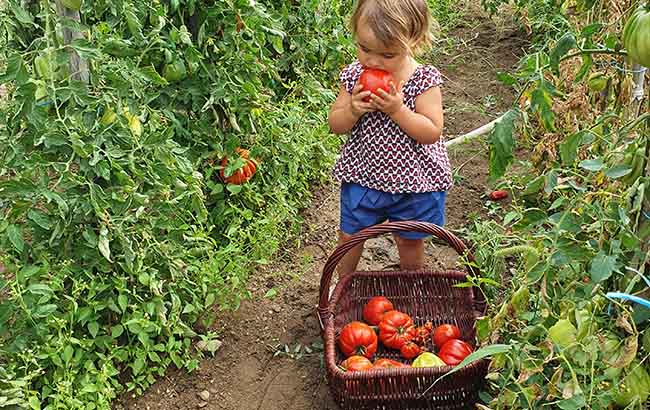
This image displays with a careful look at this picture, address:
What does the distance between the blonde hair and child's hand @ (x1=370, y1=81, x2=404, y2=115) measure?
0.15 meters

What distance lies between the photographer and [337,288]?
2717 mm

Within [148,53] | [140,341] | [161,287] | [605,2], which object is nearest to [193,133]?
[148,53]

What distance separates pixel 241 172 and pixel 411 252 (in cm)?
75

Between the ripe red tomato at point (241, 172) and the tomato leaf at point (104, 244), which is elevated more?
the tomato leaf at point (104, 244)

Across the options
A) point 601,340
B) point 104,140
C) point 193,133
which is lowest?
point 193,133

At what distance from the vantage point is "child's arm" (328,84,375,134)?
95.1 inches

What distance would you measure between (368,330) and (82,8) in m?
1.37

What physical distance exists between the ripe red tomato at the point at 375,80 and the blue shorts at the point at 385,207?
0.39m

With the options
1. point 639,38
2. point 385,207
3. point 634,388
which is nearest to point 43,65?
point 385,207

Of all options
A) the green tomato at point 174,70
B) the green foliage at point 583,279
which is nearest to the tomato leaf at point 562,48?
the green foliage at point 583,279

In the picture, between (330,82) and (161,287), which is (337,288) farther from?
(330,82)

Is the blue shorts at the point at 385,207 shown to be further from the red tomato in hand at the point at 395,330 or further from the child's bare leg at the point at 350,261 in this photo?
the red tomato in hand at the point at 395,330

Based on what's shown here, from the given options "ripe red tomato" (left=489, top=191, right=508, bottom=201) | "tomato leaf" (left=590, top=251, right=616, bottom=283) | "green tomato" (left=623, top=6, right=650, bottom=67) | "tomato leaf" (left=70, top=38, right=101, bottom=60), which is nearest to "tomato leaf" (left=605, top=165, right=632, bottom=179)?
"tomato leaf" (left=590, top=251, right=616, bottom=283)

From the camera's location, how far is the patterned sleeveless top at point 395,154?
8.28 feet
